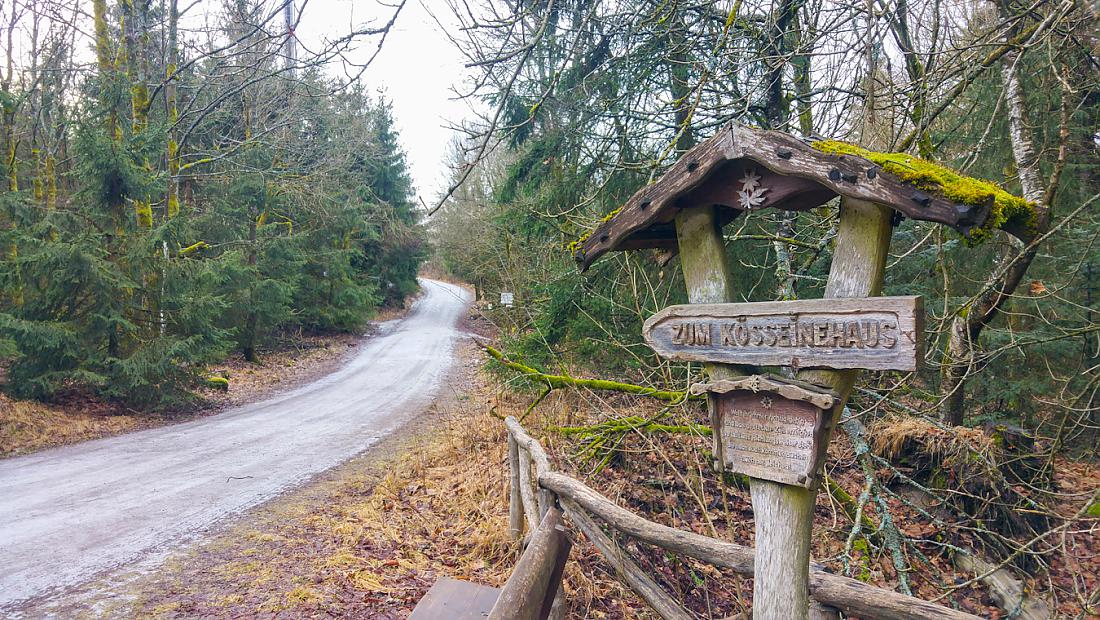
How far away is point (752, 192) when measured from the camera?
247 centimetres

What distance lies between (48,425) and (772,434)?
41.1 ft

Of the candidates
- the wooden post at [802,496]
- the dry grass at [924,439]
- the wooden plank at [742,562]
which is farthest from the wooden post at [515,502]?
the dry grass at [924,439]

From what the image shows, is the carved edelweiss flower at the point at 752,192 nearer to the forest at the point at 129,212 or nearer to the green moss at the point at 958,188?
the green moss at the point at 958,188

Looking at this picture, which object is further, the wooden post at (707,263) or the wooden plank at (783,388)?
the wooden post at (707,263)

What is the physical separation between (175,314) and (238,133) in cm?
986

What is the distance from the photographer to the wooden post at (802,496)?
2.26m

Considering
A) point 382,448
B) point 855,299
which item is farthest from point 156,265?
point 855,299

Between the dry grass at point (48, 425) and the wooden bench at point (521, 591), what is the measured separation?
9.34 meters

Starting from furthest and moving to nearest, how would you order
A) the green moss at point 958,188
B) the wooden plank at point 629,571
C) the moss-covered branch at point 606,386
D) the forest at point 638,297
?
1. the moss-covered branch at point 606,386
2. the forest at point 638,297
3. the wooden plank at point 629,571
4. the green moss at point 958,188

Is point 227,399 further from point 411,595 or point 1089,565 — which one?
point 1089,565

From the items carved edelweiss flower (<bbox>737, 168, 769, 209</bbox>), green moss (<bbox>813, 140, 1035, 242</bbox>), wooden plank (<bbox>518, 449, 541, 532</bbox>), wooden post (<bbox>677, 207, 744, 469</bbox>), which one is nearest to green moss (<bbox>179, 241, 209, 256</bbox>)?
wooden plank (<bbox>518, 449, 541, 532</bbox>)

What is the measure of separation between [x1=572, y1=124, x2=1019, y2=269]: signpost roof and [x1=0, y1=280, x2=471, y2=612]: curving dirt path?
5.55 meters

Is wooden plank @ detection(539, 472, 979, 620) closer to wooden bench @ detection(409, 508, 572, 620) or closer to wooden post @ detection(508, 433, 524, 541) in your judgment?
wooden bench @ detection(409, 508, 572, 620)

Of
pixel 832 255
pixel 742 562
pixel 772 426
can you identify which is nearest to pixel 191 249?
pixel 832 255
